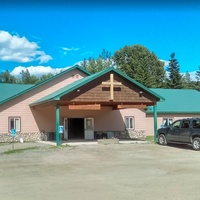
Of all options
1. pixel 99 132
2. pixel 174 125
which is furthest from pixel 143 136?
pixel 174 125

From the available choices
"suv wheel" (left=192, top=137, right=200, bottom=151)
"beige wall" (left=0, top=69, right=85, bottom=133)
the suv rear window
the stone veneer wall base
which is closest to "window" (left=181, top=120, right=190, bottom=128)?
the suv rear window

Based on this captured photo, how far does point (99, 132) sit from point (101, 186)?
22.8 metres

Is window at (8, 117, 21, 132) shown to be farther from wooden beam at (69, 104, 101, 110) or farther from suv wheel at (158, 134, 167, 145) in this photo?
suv wheel at (158, 134, 167, 145)

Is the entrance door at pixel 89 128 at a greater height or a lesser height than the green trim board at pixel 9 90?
lesser

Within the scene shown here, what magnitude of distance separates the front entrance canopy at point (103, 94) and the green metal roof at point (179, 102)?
963 centimetres

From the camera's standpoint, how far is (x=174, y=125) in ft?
75.7

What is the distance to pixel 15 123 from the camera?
29969mm

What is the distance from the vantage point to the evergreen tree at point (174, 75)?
6369 cm

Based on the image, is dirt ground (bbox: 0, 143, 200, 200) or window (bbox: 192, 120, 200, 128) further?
window (bbox: 192, 120, 200, 128)

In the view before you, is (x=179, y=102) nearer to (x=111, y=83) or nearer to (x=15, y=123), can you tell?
(x=111, y=83)

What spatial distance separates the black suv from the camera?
67.5 ft

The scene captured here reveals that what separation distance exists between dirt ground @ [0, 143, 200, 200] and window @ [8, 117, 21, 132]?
1326cm

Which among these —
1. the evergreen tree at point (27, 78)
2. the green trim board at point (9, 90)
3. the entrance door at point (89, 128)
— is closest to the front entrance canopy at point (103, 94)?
the green trim board at point (9, 90)

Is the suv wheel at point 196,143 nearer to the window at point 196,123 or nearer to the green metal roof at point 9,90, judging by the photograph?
the window at point 196,123
